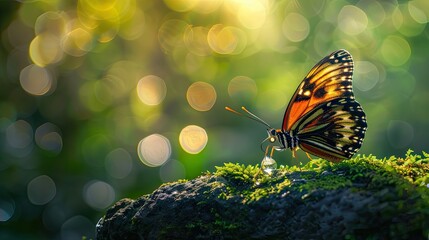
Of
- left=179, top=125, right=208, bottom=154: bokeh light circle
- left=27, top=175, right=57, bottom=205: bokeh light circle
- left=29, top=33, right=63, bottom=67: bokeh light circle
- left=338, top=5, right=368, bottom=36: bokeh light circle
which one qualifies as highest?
left=338, top=5, right=368, bottom=36: bokeh light circle

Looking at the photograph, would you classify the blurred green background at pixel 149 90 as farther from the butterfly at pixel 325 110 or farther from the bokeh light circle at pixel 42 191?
the butterfly at pixel 325 110

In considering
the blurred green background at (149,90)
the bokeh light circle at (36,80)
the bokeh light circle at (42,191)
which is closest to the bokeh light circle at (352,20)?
the blurred green background at (149,90)

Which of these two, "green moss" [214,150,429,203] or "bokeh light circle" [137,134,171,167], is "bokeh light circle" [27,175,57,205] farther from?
"green moss" [214,150,429,203]

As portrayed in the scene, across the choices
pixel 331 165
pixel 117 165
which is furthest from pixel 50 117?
pixel 331 165

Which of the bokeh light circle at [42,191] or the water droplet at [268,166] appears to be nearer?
the water droplet at [268,166]

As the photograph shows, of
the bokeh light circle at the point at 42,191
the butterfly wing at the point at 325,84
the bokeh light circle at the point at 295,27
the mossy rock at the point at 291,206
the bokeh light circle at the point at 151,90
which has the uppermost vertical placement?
the bokeh light circle at the point at 295,27

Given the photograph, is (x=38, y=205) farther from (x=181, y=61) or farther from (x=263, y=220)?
(x=263, y=220)

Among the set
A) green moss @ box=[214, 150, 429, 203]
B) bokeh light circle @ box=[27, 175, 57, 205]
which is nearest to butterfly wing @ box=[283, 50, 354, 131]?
green moss @ box=[214, 150, 429, 203]

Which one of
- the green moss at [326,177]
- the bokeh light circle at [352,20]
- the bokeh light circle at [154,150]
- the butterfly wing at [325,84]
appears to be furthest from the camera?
the bokeh light circle at [352,20]
